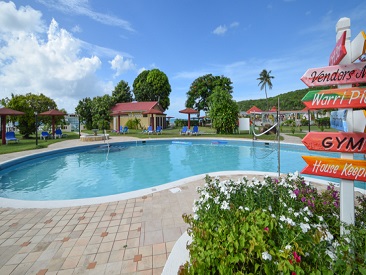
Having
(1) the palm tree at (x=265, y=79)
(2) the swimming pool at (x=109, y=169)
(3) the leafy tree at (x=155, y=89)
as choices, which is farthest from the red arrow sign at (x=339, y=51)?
(1) the palm tree at (x=265, y=79)

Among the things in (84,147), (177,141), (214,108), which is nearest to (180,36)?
(214,108)

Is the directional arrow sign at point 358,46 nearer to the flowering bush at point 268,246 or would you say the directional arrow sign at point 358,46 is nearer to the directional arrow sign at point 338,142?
the directional arrow sign at point 338,142

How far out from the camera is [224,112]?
65.9ft

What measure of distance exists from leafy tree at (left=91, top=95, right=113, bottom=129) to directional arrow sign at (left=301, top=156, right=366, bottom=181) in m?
28.3

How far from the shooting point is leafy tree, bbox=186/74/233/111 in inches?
1367

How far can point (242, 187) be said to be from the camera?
3.05m

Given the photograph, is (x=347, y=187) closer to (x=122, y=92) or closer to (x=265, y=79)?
(x=122, y=92)

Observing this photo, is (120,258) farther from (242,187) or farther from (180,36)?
(180,36)

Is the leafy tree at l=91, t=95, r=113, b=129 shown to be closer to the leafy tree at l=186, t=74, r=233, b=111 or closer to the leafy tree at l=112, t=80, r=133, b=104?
the leafy tree at l=112, t=80, r=133, b=104

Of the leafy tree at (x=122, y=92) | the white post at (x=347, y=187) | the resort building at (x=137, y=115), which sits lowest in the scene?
the white post at (x=347, y=187)

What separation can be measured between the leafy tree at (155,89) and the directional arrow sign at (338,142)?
36276mm

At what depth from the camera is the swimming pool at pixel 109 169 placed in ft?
22.7

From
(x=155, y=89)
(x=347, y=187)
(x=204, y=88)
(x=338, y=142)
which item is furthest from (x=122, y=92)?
(x=347, y=187)

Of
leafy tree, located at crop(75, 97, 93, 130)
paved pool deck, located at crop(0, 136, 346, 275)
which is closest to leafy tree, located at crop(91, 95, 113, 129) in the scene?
leafy tree, located at crop(75, 97, 93, 130)
